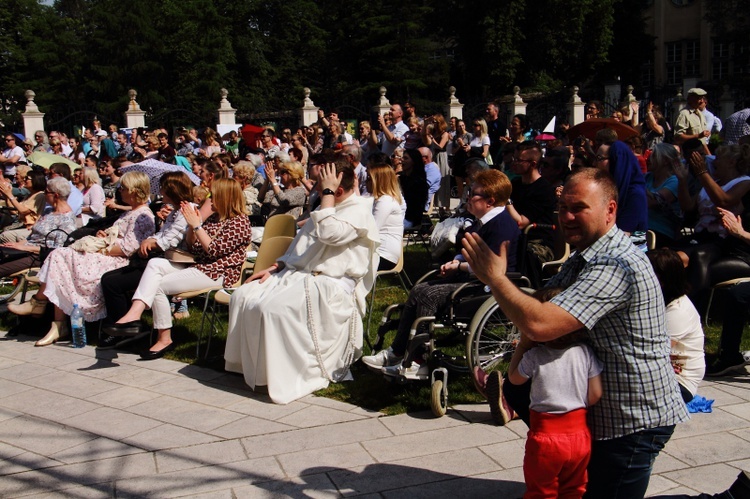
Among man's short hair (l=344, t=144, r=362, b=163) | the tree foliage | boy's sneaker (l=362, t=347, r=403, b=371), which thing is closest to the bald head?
man's short hair (l=344, t=144, r=362, b=163)

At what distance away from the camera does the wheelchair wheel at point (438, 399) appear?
532 centimetres

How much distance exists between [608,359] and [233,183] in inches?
195

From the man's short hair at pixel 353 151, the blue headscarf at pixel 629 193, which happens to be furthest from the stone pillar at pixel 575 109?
the blue headscarf at pixel 629 193

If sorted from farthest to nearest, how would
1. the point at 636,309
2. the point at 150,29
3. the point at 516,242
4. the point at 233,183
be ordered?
the point at 150,29 < the point at 233,183 < the point at 516,242 < the point at 636,309

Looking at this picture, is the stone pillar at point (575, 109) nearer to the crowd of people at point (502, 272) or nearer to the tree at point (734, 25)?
the crowd of people at point (502, 272)

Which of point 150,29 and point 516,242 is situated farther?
point 150,29

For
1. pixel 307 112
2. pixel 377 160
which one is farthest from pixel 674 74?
pixel 377 160

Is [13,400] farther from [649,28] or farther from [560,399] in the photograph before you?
[649,28]

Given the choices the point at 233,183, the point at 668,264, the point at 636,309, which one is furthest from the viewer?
the point at 233,183

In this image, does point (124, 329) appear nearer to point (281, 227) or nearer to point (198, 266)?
point (198, 266)

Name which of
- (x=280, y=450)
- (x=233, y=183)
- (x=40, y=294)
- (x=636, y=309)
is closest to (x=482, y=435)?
(x=280, y=450)

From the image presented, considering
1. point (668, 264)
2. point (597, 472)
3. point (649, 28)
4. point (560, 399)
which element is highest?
point (649, 28)

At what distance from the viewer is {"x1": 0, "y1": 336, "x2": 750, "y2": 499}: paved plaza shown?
448 cm

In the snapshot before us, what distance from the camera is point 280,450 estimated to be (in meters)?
5.01
